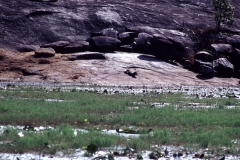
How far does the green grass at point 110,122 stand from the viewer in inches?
416

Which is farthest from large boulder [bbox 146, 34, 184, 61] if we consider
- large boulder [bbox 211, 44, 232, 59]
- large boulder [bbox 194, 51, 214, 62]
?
large boulder [bbox 211, 44, 232, 59]

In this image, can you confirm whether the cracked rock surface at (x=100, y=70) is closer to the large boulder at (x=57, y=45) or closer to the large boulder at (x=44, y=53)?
the large boulder at (x=44, y=53)

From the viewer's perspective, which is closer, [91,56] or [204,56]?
[91,56]

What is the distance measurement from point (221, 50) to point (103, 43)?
29.8 ft

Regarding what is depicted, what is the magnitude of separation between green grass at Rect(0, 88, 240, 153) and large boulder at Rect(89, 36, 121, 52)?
16.6 metres

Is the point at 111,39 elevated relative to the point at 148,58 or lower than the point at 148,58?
elevated

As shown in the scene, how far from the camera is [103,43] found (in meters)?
36.7

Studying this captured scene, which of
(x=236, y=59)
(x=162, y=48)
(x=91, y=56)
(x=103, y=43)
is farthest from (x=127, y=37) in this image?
(x=236, y=59)

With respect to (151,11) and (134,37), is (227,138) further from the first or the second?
(151,11)

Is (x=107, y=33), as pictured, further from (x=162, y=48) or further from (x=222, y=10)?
(x=222, y=10)

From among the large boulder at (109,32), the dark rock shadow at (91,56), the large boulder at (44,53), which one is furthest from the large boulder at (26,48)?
the large boulder at (109,32)

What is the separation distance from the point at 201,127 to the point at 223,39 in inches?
1228

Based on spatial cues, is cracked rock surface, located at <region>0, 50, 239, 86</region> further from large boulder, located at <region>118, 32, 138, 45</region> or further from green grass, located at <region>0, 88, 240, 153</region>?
green grass, located at <region>0, 88, 240, 153</region>

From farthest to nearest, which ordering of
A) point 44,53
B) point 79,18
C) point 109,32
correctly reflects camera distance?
point 79,18 < point 109,32 < point 44,53
